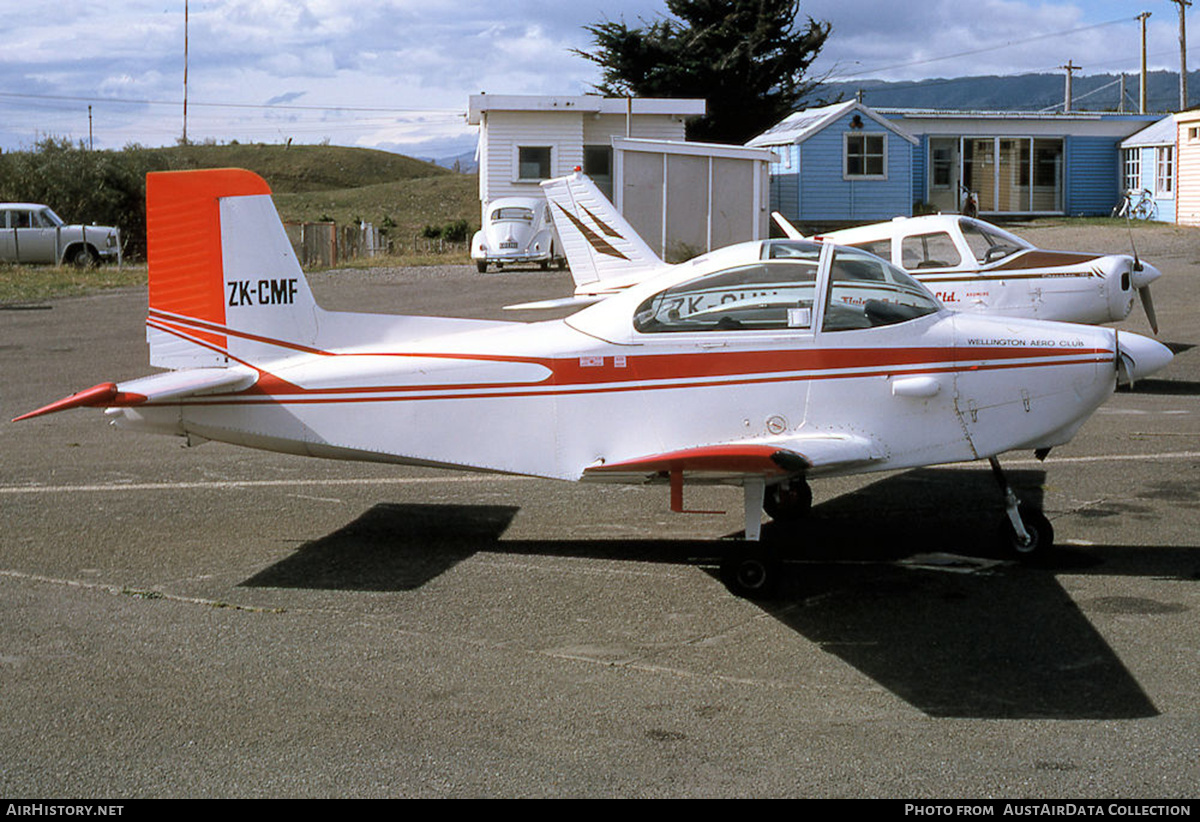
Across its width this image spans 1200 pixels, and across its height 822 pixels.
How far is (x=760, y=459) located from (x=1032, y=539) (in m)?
2.26

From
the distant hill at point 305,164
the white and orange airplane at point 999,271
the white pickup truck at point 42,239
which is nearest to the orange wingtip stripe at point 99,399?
the white and orange airplane at point 999,271

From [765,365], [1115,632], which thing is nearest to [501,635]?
[765,365]

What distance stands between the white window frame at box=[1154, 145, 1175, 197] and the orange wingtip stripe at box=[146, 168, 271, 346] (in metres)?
37.5

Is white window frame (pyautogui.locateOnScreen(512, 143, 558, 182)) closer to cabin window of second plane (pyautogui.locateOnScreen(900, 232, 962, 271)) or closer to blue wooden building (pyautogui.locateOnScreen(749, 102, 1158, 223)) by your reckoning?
blue wooden building (pyautogui.locateOnScreen(749, 102, 1158, 223))

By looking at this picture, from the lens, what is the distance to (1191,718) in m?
5.21

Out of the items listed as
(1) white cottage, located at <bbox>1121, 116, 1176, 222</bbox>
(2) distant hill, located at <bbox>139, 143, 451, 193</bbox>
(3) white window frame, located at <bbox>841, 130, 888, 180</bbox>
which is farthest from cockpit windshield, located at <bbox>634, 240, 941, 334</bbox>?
(2) distant hill, located at <bbox>139, 143, 451, 193</bbox>

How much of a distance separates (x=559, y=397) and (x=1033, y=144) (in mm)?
38724

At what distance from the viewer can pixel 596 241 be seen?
15.9 m

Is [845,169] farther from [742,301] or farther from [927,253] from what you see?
[742,301]

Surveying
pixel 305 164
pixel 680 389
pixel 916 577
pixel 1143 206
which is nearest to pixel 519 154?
pixel 1143 206

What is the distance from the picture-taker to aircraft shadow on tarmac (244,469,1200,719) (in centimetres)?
567

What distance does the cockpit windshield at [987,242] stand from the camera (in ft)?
44.3

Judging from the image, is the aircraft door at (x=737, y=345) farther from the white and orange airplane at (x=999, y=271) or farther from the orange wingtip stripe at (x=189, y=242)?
the white and orange airplane at (x=999, y=271)
